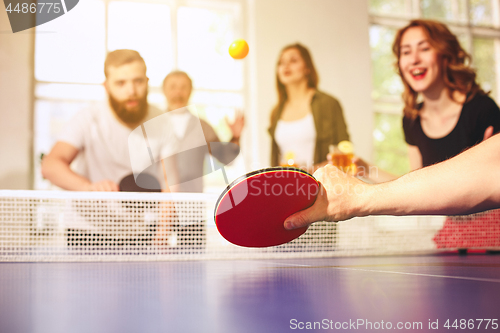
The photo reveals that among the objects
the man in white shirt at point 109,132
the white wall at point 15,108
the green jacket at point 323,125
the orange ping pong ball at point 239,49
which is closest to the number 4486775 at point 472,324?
the orange ping pong ball at point 239,49

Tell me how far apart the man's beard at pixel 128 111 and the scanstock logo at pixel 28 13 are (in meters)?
1.59

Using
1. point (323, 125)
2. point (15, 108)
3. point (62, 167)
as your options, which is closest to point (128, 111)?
point (62, 167)

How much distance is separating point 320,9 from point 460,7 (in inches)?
115

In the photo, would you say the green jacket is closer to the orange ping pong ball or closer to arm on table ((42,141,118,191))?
the orange ping pong ball

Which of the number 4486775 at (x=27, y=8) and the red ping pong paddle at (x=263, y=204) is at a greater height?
the number 4486775 at (x=27, y=8)

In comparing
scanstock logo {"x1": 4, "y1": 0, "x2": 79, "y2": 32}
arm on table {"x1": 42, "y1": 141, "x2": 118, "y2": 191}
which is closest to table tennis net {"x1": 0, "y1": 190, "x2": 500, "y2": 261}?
arm on table {"x1": 42, "y1": 141, "x2": 118, "y2": 191}

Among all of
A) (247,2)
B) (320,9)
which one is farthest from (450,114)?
(247,2)

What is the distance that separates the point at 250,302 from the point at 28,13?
557cm

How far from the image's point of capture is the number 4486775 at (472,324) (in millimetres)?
685

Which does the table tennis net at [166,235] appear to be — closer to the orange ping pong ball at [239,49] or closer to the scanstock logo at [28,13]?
the orange ping pong ball at [239,49]

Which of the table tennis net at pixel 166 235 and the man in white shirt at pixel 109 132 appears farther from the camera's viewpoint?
the man in white shirt at pixel 109 132

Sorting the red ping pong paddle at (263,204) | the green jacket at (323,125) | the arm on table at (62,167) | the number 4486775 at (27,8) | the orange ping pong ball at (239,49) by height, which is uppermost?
the number 4486775 at (27,8)

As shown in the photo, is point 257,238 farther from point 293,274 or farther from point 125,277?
point 125,277

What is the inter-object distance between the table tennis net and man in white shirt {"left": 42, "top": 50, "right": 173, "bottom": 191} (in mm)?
1336
